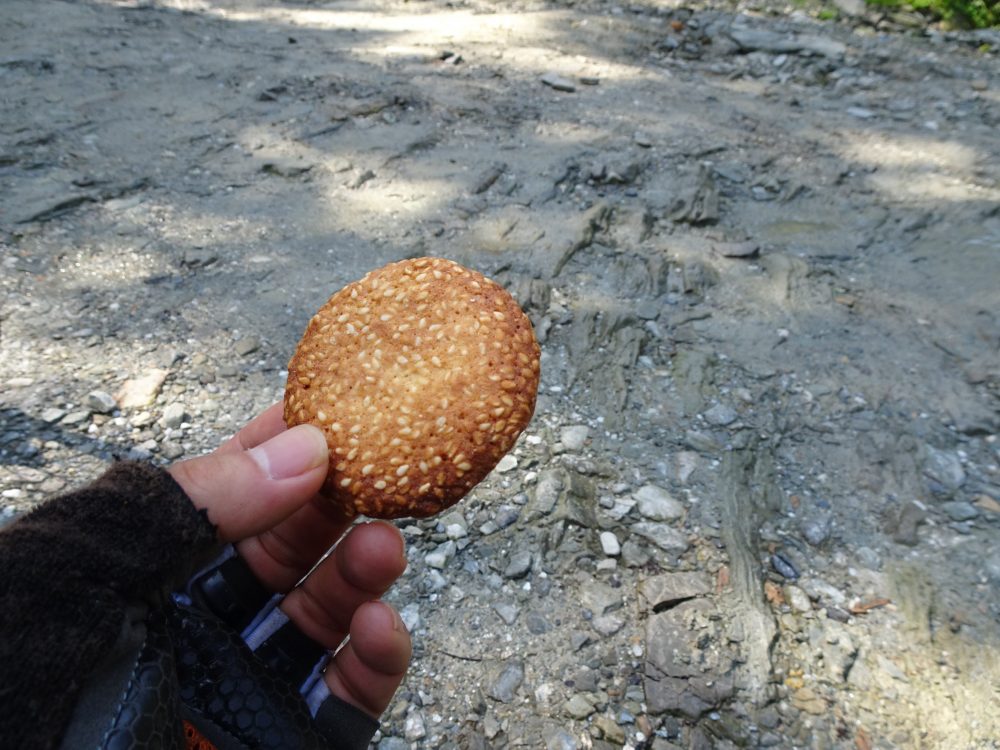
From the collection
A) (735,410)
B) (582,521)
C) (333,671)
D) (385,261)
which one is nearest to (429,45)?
(385,261)

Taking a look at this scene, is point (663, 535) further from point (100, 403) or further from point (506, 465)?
point (100, 403)

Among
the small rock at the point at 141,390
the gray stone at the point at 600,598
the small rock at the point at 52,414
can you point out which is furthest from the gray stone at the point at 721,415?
the small rock at the point at 52,414

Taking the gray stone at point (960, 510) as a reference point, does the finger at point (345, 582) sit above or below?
above

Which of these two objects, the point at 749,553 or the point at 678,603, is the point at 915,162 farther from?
the point at 678,603

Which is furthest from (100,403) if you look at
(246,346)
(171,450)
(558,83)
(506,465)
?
(558,83)

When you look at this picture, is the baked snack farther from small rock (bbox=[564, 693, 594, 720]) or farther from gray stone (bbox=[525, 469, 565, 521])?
gray stone (bbox=[525, 469, 565, 521])

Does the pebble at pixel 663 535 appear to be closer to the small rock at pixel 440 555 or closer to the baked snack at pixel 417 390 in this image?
the small rock at pixel 440 555

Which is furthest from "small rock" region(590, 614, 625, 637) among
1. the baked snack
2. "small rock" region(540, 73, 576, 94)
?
"small rock" region(540, 73, 576, 94)
